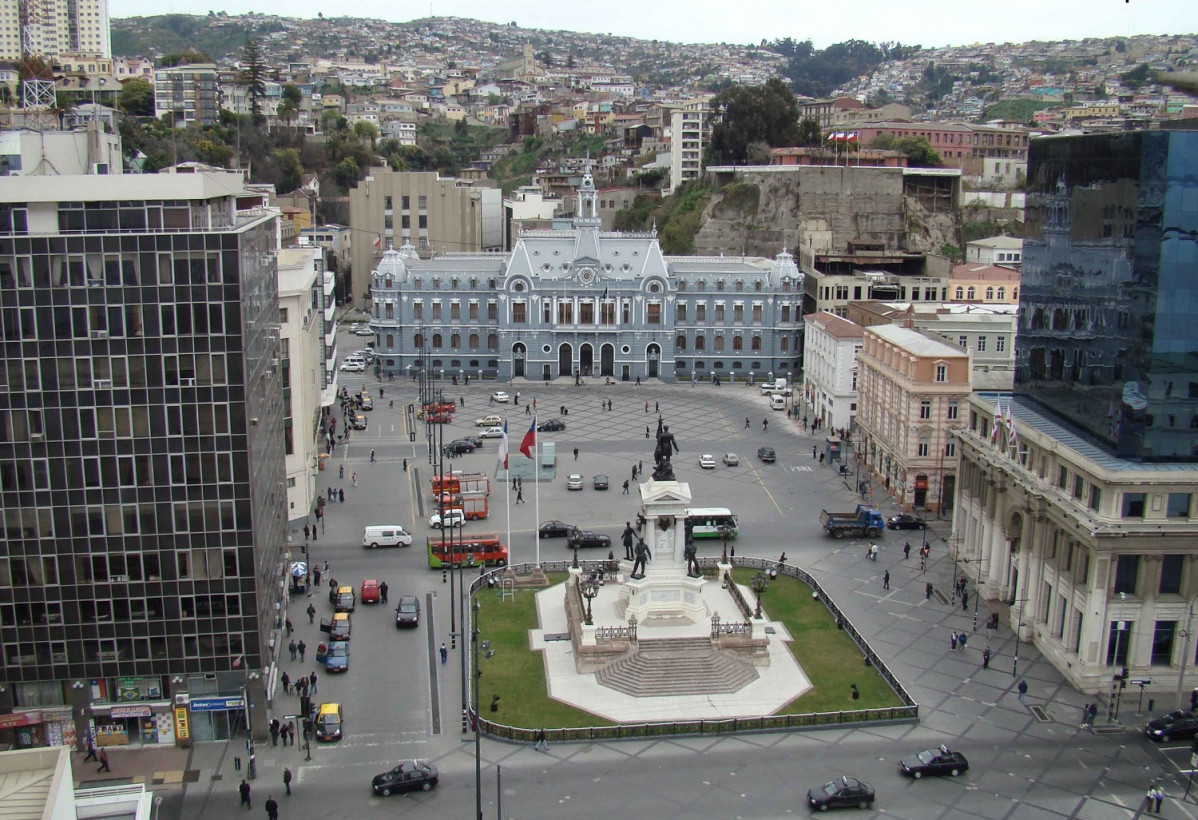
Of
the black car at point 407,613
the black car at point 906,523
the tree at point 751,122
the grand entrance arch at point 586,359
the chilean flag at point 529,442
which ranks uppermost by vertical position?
the tree at point 751,122

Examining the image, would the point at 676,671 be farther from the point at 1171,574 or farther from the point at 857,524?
the point at 857,524

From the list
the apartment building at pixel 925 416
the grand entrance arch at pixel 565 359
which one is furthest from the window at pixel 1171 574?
the grand entrance arch at pixel 565 359

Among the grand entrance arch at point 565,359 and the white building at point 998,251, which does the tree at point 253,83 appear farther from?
the white building at point 998,251

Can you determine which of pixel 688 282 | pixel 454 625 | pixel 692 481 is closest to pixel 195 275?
pixel 454 625

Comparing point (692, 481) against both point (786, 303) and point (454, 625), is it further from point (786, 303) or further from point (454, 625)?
point (786, 303)

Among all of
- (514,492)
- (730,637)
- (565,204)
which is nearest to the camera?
(730,637)

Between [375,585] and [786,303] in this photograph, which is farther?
[786,303]

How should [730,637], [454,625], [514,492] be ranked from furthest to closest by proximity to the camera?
[514,492]
[454,625]
[730,637]
